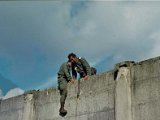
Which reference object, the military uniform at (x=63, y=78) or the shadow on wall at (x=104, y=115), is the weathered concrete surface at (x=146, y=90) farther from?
the military uniform at (x=63, y=78)

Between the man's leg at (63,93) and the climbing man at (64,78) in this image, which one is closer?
the man's leg at (63,93)

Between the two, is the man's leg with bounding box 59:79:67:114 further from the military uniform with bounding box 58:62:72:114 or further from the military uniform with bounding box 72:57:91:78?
the military uniform with bounding box 72:57:91:78

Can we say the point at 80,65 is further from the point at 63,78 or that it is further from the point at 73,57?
the point at 63,78

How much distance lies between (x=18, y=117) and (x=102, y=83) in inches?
162

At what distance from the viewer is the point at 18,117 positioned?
15.3 meters

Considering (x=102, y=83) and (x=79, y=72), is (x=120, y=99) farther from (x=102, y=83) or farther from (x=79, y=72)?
(x=79, y=72)

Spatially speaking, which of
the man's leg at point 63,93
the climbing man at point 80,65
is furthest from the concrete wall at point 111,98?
the climbing man at point 80,65

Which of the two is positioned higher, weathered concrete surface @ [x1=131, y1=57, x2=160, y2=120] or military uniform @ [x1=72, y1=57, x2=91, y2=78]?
military uniform @ [x1=72, y1=57, x2=91, y2=78]

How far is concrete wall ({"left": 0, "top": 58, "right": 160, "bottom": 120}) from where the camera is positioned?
1122 cm

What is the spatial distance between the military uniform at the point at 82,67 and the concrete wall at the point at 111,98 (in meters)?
0.45

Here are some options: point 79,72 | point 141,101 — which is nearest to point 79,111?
point 79,72

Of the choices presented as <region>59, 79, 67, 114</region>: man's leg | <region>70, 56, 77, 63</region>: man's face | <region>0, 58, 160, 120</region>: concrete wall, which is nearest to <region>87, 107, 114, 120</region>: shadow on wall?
<region>0, 58, 160, 120</region>: concrete wall

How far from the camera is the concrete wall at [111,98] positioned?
11218 millimetres

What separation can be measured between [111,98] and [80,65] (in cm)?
220
